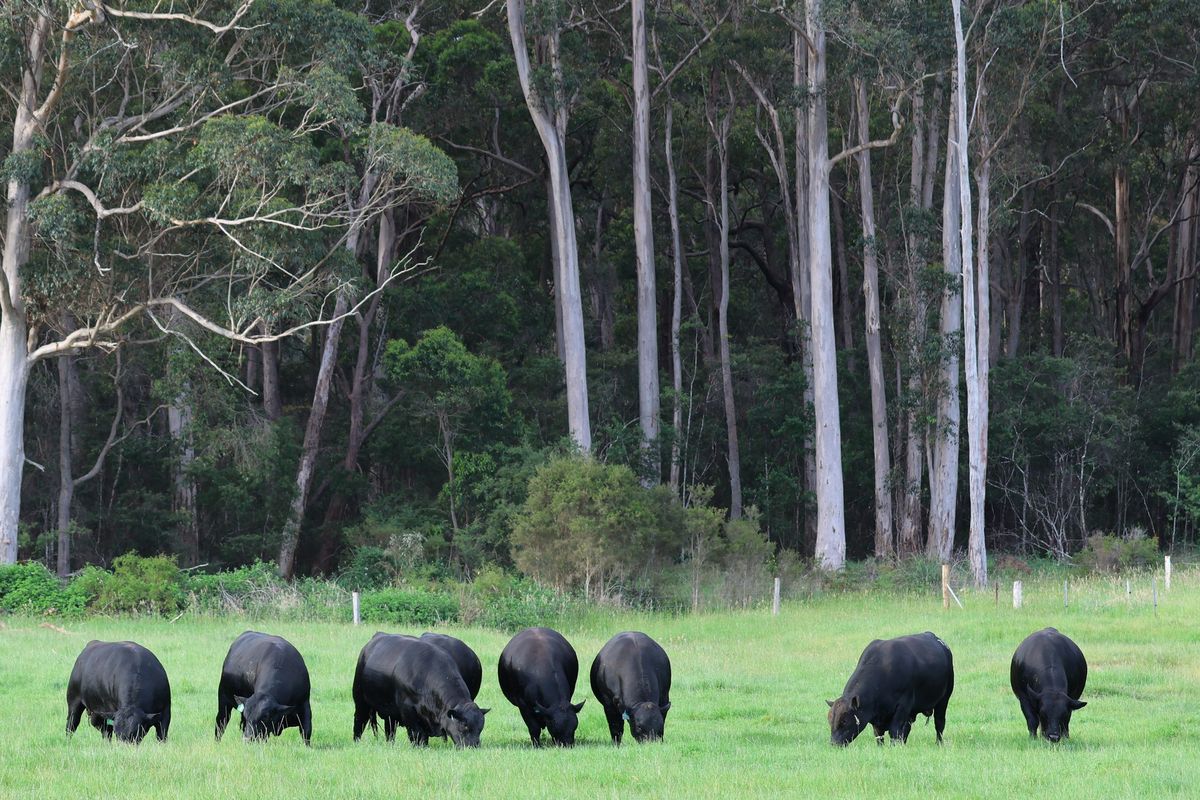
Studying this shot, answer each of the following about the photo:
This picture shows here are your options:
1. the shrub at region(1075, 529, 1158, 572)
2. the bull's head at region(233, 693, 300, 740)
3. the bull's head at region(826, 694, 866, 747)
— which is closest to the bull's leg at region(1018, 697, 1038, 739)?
the bull's head at region(826, 694, 866, 747)

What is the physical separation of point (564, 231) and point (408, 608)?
662 inches

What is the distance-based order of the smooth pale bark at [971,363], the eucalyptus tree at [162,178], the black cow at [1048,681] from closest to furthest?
the black cow at [1048,681] → the eucalyptus tree at [162,178] → the smooth pale bark at [971,363]

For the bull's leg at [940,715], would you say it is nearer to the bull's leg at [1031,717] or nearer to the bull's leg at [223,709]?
the bull's leg at [1031,717]

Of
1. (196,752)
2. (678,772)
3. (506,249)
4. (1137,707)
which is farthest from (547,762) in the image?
(506,249)

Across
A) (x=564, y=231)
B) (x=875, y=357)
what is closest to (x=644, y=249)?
(x=564, y=231)

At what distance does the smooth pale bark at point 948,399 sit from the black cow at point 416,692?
2867 centimetres

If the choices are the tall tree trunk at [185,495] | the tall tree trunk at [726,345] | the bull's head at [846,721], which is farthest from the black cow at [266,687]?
the tall tree trunk at [726,345]

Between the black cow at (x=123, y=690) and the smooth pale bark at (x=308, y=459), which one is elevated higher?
the smooth pale bark at (x=308, y=459)

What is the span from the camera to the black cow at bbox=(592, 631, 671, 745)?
46.0 ft

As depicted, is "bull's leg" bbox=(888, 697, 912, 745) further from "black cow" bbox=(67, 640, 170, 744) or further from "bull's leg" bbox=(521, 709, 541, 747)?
"black cow" bbox=(67, 640, 170, 744)

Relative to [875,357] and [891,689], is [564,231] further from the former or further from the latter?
[891,689]

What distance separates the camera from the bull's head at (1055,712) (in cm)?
1380

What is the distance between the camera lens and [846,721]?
45.0ft

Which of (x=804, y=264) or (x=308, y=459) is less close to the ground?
(x=804, y=264)
